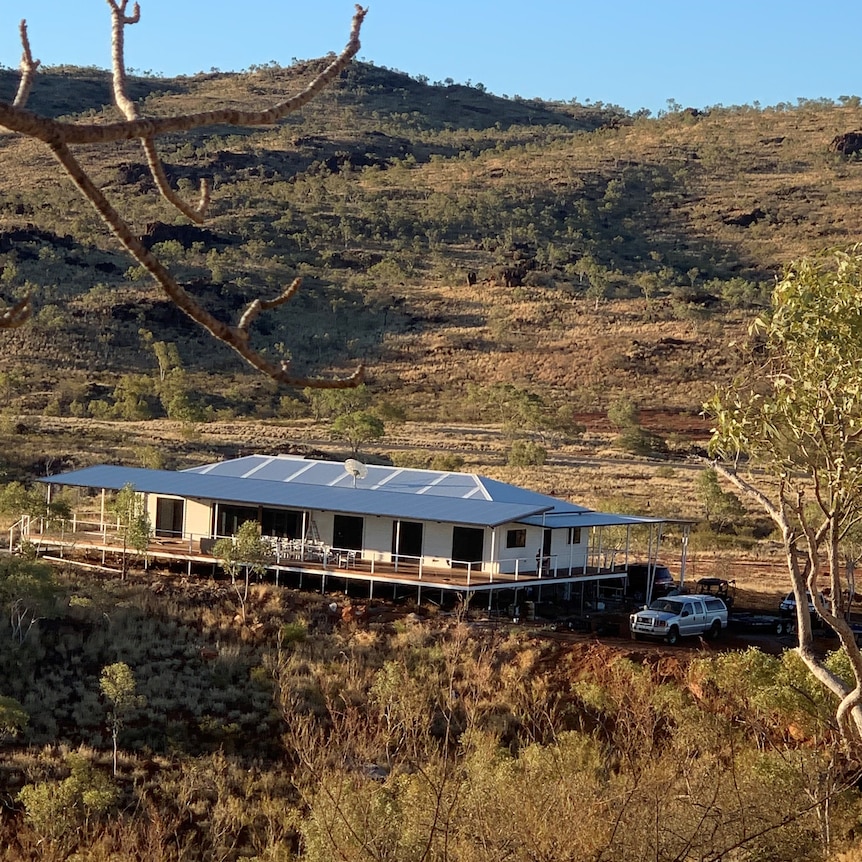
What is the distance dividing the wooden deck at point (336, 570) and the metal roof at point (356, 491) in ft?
4.32

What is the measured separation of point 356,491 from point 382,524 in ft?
4.79

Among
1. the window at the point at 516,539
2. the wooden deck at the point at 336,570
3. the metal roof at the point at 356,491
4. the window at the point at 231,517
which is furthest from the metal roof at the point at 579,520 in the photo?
the window at the point at 231,517

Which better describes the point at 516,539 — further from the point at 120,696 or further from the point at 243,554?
the point at 120,696

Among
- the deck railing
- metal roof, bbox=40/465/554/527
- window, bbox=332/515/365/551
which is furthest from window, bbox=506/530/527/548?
window, bbox=332/515/365/551

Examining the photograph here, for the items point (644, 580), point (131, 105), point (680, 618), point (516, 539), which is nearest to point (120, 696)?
point (680, 618)

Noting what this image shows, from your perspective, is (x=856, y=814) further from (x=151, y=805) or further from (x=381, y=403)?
(x=381, y=403)

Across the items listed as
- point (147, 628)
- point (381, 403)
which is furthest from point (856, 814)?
point (381, 403)

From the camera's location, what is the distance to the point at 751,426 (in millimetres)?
12367

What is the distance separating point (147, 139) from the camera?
11.4 feet

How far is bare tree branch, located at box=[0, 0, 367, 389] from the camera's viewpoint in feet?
10.7

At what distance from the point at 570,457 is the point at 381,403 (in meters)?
13.5

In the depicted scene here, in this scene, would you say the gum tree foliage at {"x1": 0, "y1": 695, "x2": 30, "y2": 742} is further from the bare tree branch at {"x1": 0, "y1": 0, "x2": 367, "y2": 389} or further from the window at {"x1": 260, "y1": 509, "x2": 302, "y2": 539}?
the bare tree branch at {"x1": 0, "y1": 0, "x2": 367, "y2": 389}

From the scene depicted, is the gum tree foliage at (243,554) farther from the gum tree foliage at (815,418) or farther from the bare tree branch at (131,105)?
the bare tree branch at (131,105)

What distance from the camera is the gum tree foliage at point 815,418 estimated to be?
11.5 m
